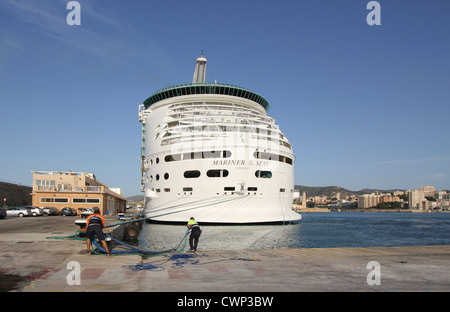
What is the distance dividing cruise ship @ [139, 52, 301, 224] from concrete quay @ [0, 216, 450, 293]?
15765 millimetres

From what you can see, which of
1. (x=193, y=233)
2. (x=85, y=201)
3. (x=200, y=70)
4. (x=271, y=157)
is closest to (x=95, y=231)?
(x=193, y=233)

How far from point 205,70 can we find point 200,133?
20376 mm

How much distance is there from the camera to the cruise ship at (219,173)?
27.8 m

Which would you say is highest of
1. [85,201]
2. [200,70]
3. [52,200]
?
[200,70]

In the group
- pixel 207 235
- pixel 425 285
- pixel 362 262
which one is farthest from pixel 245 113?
pixel 425 285

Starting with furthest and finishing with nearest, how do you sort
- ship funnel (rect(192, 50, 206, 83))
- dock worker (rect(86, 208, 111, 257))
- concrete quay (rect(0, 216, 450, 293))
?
1. ship funnel (rect(192, 50, 206, 83))
2. dock worker (rect(86, 208, 111, 257))
3. concrete quay (rect(0, 216, 450, 293))

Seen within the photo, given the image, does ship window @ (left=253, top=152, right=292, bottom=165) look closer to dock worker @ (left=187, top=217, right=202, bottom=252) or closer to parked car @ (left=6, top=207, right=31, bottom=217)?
dock worker @ (left=187, top=217, right=202, bottom=252)

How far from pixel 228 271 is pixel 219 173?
66.0 ft

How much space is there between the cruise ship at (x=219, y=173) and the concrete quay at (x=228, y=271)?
51.7ft

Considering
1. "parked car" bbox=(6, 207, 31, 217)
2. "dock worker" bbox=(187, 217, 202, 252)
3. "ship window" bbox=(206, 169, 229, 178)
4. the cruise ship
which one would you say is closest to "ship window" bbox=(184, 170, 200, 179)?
the cruise ship

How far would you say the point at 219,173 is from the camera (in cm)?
2850

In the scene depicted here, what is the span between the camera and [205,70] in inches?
1852

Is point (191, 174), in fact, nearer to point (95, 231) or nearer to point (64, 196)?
point (95, 231)

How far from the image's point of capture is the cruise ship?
27.8 metres
